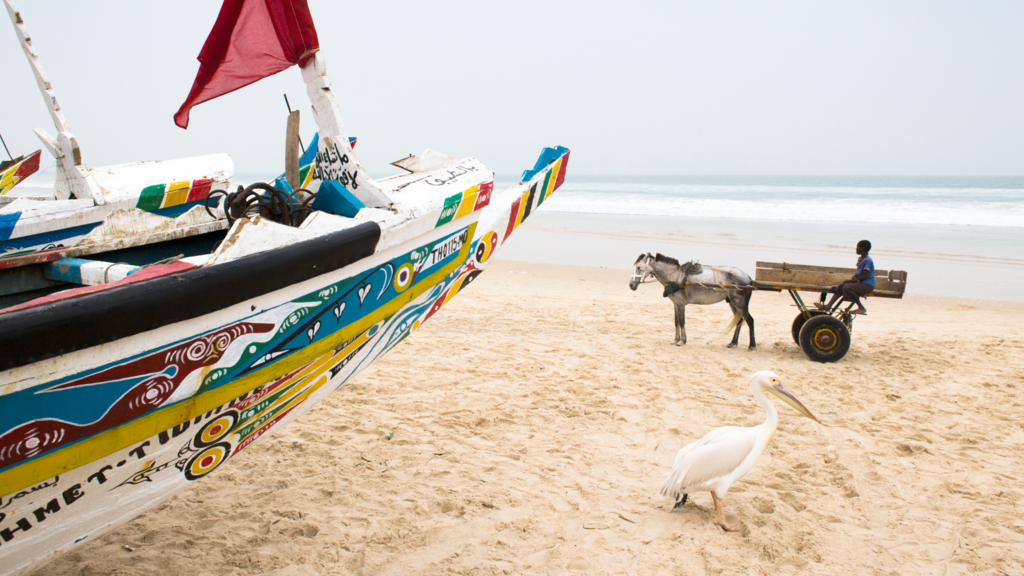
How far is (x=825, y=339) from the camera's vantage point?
20.4 ft

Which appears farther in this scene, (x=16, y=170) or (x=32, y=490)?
(x=16, y=170)

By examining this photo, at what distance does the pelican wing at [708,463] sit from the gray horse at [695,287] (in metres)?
3.67

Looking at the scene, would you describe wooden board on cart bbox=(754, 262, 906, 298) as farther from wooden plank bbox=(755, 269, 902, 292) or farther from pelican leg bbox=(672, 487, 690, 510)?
pelican leg bbox=(672, 487, 690, 510)

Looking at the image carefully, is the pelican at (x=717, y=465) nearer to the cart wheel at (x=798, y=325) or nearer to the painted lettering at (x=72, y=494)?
the painted lettering at (x=72, y=494)

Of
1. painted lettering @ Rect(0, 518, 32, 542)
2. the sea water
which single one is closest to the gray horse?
the sea water

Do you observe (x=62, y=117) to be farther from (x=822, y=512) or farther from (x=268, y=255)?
(x=822, y=512)

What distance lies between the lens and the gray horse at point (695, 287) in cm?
677

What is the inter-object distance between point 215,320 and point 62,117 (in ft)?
9.48

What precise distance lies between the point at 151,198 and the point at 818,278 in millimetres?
6166

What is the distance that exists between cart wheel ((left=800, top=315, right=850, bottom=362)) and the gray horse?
1.98 feet

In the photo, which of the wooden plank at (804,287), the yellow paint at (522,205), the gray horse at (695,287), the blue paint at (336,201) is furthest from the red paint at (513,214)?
the wooden plank at (804,287)

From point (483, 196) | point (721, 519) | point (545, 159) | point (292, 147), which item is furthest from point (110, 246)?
point (721, 519)

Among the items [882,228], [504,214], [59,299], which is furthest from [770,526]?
A: [882,228]

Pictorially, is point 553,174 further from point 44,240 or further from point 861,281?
point 861,281
